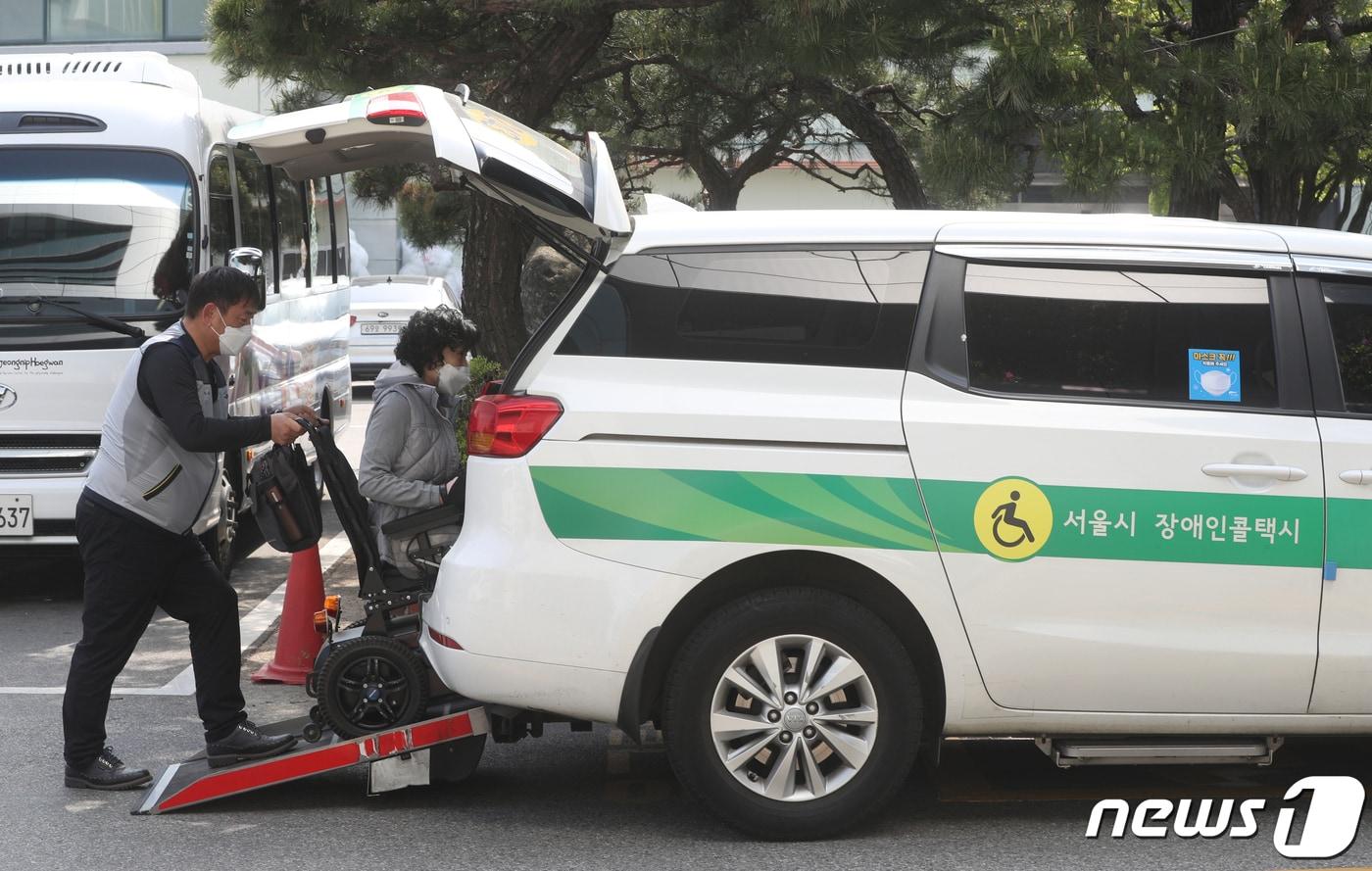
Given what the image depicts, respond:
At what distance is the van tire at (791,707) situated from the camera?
14.5 ft

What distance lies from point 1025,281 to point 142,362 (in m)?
2.81

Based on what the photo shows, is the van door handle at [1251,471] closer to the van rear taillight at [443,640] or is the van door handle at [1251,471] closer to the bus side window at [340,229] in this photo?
the van rear taillight at [443,640]

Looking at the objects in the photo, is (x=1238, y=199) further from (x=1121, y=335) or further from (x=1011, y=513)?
(x=1011, y=513)

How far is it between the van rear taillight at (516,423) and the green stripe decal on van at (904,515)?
106 mm

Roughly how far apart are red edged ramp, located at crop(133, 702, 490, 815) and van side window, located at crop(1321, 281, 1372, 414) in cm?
283

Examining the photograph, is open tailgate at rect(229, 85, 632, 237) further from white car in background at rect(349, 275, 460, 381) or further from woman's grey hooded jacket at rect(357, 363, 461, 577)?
white car in background at rect(349, 275, 460, 381)

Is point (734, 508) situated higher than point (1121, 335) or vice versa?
point (1121, 335)

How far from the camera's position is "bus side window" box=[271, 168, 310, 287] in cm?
997

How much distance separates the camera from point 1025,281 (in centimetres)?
460

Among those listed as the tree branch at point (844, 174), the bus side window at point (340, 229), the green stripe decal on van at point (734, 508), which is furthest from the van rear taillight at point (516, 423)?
the tree branch at point (844, 174)

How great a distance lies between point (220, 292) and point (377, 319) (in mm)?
15460

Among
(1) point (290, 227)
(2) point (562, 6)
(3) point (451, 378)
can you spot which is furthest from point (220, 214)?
(3) point (451, 378)

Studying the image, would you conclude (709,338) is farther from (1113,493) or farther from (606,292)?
(1113,493)

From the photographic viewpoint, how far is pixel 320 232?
11.5m
